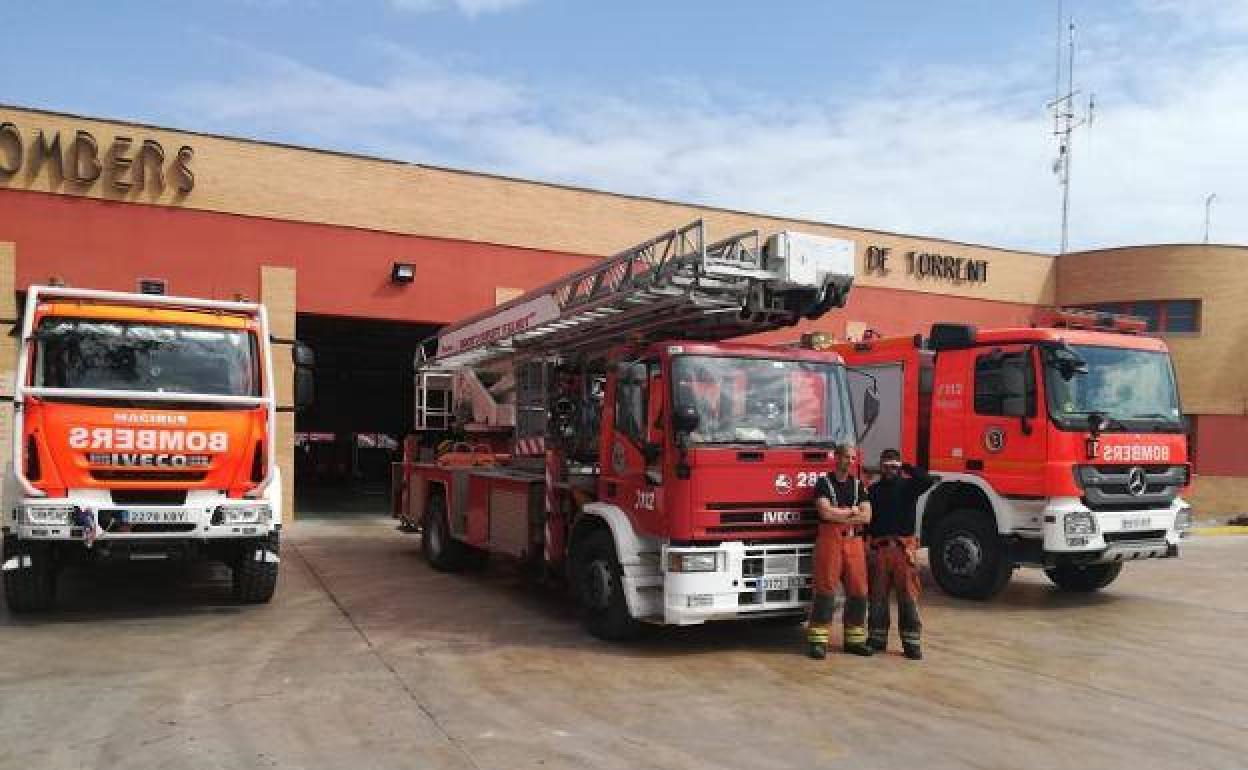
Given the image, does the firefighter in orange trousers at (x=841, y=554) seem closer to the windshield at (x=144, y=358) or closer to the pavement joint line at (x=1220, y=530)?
the windshield at (x=144, y=358)

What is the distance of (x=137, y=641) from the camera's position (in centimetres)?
771

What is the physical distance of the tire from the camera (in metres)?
8.86

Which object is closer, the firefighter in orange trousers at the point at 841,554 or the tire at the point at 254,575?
the firefighter in orange trousers at the point at 841,554

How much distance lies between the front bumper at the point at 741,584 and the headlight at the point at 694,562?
0.02m

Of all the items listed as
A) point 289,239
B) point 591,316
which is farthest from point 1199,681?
point 289,239

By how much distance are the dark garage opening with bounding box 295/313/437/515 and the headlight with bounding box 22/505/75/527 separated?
53.0 feet

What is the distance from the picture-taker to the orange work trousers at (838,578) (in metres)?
7.40

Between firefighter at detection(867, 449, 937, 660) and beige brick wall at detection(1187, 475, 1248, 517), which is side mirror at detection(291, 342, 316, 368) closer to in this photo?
firefighter at detection(867, 449, 937, 660)

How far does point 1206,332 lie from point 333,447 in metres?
27.1

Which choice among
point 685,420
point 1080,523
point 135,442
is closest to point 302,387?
point 135,442

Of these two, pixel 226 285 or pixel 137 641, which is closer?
pixel 137 641

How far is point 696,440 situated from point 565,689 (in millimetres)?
2045

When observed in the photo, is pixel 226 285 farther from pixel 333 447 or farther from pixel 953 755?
pixel 333 447

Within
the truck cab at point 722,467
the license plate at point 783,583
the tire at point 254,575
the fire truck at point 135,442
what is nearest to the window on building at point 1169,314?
the truck cab at point 722,467
